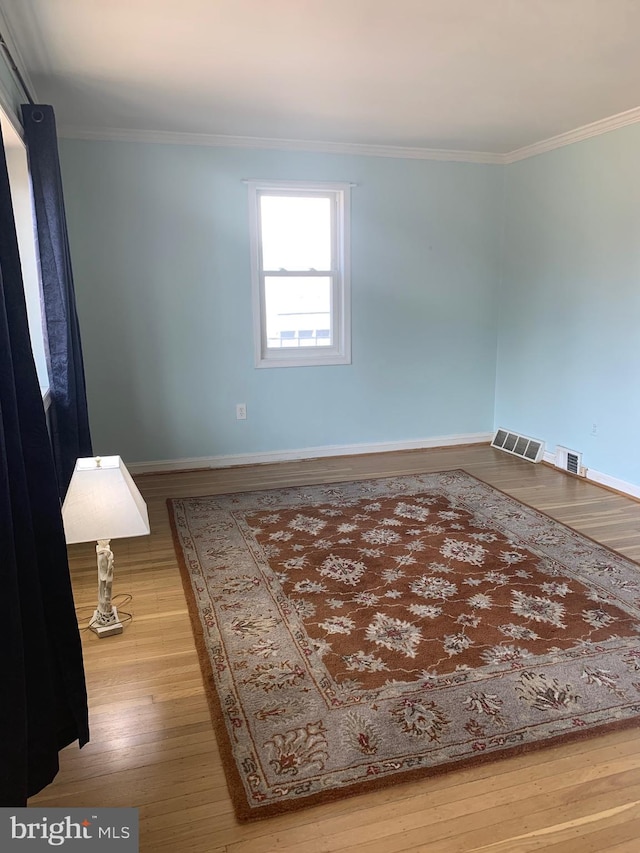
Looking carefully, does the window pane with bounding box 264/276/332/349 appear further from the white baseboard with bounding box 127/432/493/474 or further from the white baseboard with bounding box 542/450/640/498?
the white baseboard with bounding box 542/450/640/498

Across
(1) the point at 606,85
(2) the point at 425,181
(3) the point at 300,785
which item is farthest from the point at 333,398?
(3) the point at 300,785

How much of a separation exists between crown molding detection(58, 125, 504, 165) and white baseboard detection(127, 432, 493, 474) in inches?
92.9

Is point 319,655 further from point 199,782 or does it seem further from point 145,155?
point 145,155

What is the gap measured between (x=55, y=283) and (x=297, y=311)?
215 centimetres

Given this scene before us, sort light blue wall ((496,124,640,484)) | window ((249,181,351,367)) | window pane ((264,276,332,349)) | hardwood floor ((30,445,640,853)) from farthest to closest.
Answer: window pane ((264,276,332,349)) → window ((249,181,351,367)) → light blue wall ((496,124,640,484)) → hardwood floor ((30,445,640,853))

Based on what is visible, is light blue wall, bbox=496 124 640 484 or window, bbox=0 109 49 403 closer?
window, bbox=0 109 49 403

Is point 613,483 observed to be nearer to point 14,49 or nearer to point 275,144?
point 275,144

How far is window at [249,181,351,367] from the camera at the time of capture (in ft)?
15.5

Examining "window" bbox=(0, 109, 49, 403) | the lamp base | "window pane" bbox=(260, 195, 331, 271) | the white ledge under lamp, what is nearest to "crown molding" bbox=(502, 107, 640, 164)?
"window pane" bbox=(260, 195, 331, 271)

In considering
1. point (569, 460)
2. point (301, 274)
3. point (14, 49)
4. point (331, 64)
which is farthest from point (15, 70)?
point (569, 460)

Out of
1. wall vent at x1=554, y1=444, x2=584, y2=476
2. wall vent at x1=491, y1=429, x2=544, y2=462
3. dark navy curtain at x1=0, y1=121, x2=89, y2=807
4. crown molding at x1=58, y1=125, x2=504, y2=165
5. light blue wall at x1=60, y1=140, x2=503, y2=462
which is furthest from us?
wall vent at x1=491, y1=429, x2=544, y2=462

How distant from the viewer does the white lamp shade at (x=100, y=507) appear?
2.15 m

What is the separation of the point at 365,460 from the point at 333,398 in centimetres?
59

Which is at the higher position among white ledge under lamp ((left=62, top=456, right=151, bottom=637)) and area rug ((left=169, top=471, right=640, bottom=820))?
white ledge under lamp ((left=62, top=456, right=151, bottom=637))
